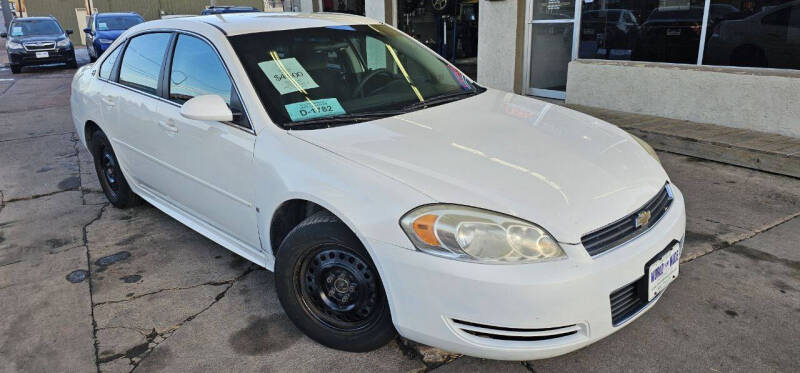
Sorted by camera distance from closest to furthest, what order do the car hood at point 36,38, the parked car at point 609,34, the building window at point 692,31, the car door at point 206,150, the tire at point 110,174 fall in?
the car door at point 206,150, the tire at point 110,174, the building window at point 692,31, the parked car at point 609,34, the car hood at point 36,38

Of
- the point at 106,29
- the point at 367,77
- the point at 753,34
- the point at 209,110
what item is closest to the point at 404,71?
the point at 367,77

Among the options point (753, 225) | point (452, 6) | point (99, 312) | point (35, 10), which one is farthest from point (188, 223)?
point (35, 10)

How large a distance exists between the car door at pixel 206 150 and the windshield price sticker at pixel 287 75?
209mm

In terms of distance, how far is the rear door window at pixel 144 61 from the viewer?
3.67m

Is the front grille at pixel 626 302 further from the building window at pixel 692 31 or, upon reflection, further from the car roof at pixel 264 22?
the building window at pixel 692 31

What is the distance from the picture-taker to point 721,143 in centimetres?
536

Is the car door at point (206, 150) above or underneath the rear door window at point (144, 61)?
underneath

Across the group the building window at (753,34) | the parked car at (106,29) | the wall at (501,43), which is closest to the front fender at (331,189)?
the building window at (753,34)

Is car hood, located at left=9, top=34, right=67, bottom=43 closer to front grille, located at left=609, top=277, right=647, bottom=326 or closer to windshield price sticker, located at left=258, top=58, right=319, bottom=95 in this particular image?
windshield price sticker, located at left=258, top=58, right=319, bottom=95

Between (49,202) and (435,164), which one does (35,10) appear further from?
(435,164)

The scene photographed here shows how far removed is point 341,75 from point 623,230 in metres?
1.73

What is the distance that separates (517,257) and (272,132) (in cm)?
134

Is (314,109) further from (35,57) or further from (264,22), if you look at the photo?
(35,57)

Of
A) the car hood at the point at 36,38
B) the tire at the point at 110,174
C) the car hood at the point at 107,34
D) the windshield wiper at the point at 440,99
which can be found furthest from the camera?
the car hood at the point at 107,34
